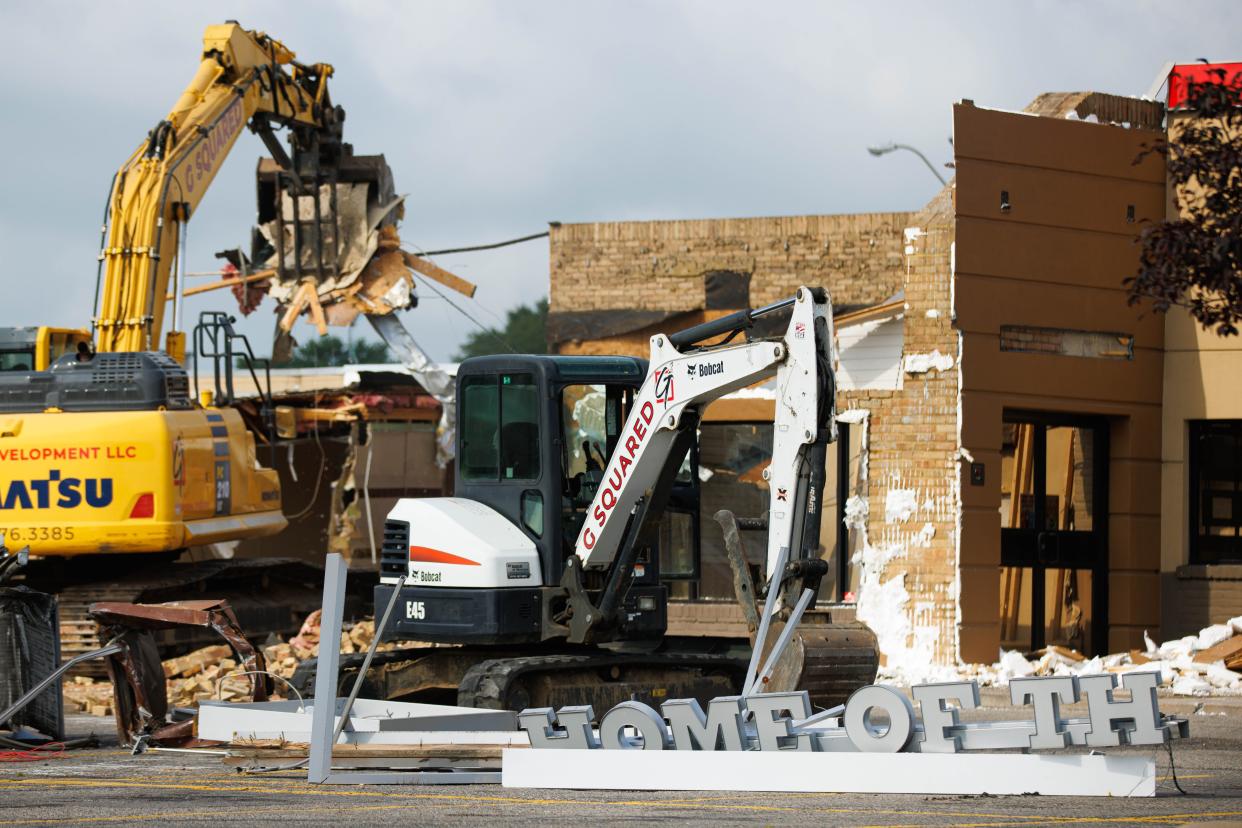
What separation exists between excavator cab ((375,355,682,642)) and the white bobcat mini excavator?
11 millimetres

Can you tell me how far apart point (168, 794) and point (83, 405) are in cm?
1053

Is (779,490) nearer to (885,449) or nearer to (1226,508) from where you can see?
(885,449)

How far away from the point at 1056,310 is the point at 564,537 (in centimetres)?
754

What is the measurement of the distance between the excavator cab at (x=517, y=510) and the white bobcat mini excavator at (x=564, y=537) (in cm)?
1

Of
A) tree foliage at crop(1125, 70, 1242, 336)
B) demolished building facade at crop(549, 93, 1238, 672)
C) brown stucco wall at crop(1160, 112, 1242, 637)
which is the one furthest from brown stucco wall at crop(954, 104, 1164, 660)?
tree foliage at crop(1125, 70, 1242, 336)

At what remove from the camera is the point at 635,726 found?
9562mm

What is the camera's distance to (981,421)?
1808 cm

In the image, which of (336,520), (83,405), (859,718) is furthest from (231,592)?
(859,718)

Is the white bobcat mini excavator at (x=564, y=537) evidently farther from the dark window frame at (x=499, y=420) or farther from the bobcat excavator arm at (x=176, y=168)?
the bobcat excavator arm at (x=176, y=168)

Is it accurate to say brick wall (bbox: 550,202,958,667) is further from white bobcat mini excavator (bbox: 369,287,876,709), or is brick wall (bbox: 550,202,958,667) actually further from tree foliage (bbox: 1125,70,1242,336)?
tree foliage (bbox: 1125,70,1242,336)

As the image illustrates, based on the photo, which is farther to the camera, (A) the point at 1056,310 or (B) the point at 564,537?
(A) the point at 1056,310

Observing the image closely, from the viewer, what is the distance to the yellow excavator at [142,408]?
18.6 m

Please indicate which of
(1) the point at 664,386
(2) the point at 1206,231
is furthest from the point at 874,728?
(2) the point at 1206,231

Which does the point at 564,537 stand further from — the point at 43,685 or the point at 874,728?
the point at 874,728
